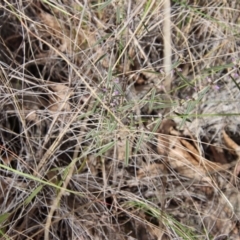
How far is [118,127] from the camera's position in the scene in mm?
1252

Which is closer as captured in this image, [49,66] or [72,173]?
[72,173]

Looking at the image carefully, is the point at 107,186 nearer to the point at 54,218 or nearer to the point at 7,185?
the point at 54,218

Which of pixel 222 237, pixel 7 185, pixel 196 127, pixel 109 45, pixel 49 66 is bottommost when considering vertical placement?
pixel 222 237

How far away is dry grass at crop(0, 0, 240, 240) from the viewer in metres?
1.26

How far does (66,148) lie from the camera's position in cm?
138

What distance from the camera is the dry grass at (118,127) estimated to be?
4.13 feet

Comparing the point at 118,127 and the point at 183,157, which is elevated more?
the point at 118,127

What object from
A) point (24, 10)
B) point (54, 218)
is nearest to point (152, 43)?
point (24, 10)

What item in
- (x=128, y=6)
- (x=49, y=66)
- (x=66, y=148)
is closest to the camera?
(x=128, y=6)

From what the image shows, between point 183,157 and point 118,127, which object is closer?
point 118,127

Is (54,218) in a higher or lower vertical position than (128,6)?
lower

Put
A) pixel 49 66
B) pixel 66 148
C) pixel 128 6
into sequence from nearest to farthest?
pixel 128 6 < pixel 66 148 < pixel 49 66

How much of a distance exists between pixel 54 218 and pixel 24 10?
65 centimetres

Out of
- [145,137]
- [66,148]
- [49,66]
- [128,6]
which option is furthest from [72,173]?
[128,6]
